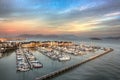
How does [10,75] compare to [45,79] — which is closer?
[45,79]

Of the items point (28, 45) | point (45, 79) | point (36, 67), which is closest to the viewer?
point (45, 79)

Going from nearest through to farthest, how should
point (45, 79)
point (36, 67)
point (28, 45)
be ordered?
point (45, 79)
point (36, 67)
point (28, 45)

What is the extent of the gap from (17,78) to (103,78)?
22.0m

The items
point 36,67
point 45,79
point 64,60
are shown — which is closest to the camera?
point 45,79

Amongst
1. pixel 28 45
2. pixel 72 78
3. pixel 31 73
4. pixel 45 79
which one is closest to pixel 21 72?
pixel 31 73

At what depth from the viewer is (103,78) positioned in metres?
41.5

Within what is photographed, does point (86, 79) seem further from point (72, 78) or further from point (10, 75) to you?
point (10, 75)

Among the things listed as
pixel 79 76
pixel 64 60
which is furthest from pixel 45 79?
pixel 64 60

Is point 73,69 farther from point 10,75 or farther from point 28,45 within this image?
point 28,45

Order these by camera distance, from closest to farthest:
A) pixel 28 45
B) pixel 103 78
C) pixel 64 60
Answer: pixel 103 78
pixel 64 60
pixel 28 45

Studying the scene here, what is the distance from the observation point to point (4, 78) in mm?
39656

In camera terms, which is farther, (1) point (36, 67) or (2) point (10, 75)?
(1) point (36, 67)

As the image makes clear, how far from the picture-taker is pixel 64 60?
205 feet

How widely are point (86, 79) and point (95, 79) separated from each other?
7.73 ft
